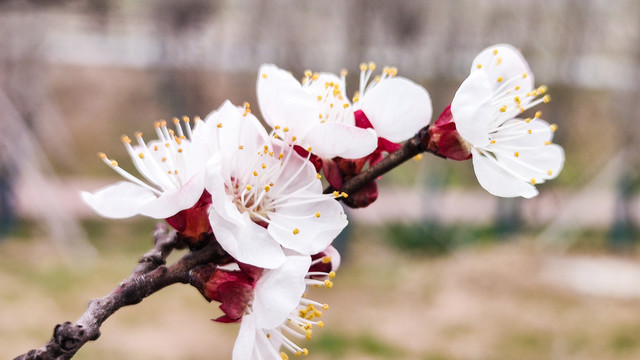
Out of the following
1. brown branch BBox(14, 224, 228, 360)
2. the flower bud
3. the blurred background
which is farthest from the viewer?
the blurred background

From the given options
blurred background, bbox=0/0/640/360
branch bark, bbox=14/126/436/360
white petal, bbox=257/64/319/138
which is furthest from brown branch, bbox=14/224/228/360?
blurred background, bbox=0/0/640/360

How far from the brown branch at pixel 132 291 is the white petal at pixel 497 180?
23cm

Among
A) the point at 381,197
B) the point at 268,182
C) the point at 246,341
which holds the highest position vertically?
the point at 268,182

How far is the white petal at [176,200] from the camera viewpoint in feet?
1.71

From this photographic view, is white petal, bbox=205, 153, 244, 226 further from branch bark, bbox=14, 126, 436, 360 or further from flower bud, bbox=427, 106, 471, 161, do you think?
flower bud, bbox=427, 106, 471, 161

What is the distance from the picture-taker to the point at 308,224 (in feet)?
1.85

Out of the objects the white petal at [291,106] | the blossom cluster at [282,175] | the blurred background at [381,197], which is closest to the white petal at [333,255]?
the blossom cluster at [282,175]

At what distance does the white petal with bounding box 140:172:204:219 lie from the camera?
52 cm

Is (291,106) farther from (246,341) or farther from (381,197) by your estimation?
(381,197)

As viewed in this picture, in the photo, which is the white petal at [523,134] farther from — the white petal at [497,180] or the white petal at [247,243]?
the white petal at [247,243]

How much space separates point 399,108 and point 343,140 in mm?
74

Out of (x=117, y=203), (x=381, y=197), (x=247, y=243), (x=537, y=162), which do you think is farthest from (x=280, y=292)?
(x=381, y=197)

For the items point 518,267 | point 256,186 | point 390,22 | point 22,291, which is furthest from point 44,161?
point 256,186

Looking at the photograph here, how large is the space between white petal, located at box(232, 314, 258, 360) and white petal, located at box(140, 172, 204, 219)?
105mm
